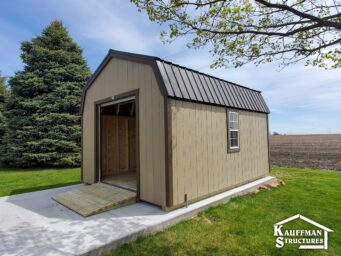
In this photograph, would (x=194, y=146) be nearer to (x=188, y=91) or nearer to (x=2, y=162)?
(x=188, y=91)

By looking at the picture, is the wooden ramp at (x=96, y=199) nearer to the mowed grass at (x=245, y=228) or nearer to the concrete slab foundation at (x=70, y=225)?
the concrete slab foundation at (x=70, y=225)

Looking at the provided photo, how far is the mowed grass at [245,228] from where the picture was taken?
3.05 m

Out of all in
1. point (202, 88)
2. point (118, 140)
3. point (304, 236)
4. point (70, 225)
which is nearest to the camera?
point (304, 236)

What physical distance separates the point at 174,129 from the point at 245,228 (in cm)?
231

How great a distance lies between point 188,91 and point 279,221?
3.31m

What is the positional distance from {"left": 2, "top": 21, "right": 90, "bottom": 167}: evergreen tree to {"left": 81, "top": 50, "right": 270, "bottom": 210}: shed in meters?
5.52

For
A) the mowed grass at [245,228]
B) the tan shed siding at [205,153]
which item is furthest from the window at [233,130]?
the mowed grass at [245,228]

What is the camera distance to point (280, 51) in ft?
13.1

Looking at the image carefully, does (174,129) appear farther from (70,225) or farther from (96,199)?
(70,225)

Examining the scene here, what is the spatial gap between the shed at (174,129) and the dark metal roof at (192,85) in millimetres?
22

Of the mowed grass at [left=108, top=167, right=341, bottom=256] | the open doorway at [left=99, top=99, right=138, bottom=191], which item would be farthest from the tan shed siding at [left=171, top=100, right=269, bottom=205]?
the open doorway at [left=99, top=99, right=138, bottom=191]

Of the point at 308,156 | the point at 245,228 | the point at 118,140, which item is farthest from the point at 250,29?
the point at 308,156

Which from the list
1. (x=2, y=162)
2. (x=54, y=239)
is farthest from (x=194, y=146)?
(x=2, y=162)

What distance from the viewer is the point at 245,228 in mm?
3736
